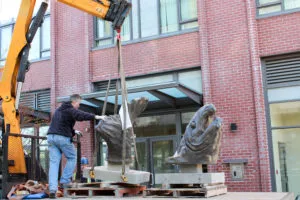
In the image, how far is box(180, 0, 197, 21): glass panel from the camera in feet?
42.8

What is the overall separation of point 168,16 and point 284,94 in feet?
15.1

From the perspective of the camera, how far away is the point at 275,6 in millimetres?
11812

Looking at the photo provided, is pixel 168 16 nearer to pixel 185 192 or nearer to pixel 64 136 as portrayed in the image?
pixel 64 136

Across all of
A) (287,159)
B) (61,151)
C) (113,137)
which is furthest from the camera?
(287,159)

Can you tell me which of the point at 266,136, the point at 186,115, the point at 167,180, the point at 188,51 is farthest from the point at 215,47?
the point at 167,180

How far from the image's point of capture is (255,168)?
11.1 m

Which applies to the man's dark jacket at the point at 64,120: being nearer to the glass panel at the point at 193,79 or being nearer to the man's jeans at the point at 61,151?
the man's jeans at the point at 61,151

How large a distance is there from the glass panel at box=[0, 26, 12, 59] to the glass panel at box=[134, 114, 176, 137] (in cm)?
752

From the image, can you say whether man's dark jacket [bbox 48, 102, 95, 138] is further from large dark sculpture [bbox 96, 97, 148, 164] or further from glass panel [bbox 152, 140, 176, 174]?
glass panel [bbox 152, 140, 176, 174]

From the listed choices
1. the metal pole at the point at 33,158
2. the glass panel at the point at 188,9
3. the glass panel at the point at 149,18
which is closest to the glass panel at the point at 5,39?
the glass panel at the point at 149,18

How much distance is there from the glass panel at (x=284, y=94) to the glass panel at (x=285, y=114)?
15 cm

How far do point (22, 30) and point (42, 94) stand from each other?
7.39m

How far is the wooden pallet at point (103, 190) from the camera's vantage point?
19.8 ft

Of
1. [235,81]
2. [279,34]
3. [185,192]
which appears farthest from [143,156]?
[185,192]
